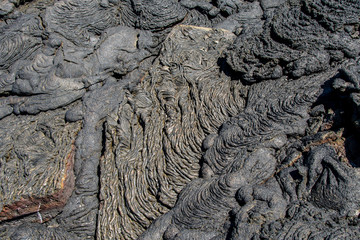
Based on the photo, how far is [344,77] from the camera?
3750mm

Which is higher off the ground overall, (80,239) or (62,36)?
(62,36)

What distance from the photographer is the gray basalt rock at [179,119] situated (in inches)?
144

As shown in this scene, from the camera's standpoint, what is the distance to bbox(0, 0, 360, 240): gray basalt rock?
12.0 ft

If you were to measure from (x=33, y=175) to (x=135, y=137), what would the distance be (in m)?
1.35

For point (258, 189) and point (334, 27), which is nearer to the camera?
point (258, 189)

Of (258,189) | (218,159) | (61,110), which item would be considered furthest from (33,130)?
(258,189)

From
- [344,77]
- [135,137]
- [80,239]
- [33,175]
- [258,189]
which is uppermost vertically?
[344,77]

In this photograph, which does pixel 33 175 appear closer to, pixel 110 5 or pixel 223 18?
pixel 110 5

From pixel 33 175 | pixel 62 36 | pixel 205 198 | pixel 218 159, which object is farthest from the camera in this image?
pixel 62 36

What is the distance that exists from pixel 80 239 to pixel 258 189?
2.38 m

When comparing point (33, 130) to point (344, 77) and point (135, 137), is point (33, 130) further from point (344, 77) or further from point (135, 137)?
point (344, 77)

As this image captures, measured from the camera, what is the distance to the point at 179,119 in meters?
4.81

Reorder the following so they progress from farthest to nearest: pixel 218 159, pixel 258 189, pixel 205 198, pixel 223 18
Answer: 1. pixel 223 18
2. pixel 218 159
3. pixel 205 198
4. pixel 258 189

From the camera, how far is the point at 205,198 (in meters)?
4.01
